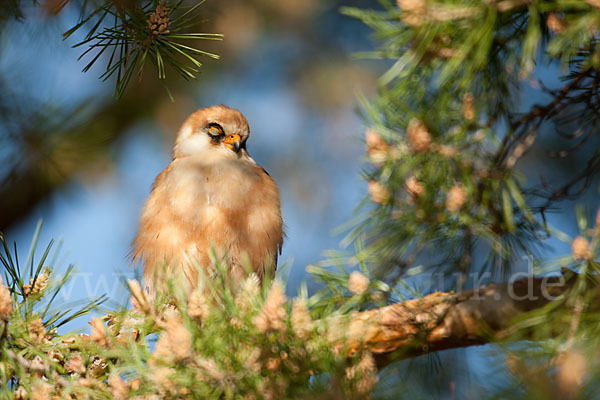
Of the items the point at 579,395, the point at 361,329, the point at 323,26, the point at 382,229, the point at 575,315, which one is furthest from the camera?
the point at 323,26

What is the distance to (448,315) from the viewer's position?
1.82 m

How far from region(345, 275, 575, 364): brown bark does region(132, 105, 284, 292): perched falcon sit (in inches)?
60.7

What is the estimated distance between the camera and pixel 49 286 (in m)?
1.84

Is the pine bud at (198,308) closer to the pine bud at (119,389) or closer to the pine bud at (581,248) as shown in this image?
the pine bud at (119,389)

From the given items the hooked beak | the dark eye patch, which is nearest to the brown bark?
the hooked beak

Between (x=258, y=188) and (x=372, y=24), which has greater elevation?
(x=258, y=188)

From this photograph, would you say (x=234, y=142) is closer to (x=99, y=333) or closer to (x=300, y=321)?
(x=99, y=333)

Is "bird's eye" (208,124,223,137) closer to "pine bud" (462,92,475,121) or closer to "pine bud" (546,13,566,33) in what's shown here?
"pine bud" (462,92,475,121)

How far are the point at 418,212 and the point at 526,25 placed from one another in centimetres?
51

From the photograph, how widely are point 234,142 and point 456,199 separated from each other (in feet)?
8.72

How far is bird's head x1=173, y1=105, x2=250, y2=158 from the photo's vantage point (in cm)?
406

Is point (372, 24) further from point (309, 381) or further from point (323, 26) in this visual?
point (323, 26)

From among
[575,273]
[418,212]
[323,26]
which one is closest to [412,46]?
[418,212]

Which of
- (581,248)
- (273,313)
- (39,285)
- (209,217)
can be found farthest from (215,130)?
(581,248)
